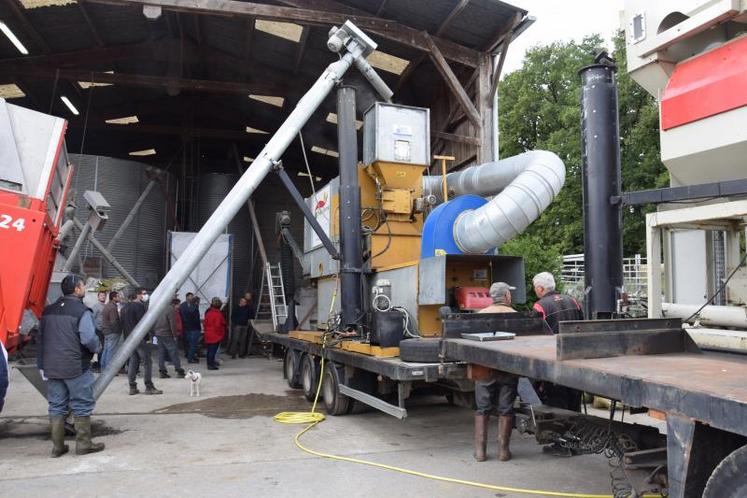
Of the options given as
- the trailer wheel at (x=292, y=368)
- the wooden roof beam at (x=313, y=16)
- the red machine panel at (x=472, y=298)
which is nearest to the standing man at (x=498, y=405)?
the red machine panel at (x=472, y=298)

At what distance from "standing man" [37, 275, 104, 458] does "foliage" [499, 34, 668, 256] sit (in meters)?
12.8

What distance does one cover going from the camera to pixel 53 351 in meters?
5.79

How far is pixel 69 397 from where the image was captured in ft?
19.6

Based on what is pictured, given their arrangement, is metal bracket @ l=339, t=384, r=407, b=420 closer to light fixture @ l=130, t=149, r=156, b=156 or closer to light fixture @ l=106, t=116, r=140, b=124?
light fixture @ l=106, t=116, r=140, b=124

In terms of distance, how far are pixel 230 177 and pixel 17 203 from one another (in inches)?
570

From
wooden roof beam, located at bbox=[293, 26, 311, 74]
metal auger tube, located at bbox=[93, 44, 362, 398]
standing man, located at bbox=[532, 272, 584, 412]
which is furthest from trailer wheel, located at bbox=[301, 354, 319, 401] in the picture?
wooden roof beam, located at bbox=[293, 26, 311, 74]

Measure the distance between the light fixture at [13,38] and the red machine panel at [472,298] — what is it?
1262cm

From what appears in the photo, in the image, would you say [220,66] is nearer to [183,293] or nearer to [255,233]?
[255,233]

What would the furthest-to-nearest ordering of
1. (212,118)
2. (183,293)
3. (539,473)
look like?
(212,118), (183,293), (539,473)

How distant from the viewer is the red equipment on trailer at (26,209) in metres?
5.47

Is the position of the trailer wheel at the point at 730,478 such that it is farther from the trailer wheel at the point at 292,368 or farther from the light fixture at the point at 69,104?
the light fixture at the point at 69,104

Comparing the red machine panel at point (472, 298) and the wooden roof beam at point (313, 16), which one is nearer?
the red machine panel at point (472, 298)

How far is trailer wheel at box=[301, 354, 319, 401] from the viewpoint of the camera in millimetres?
8633

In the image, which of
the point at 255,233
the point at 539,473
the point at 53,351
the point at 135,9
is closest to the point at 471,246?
the point at 539,473
